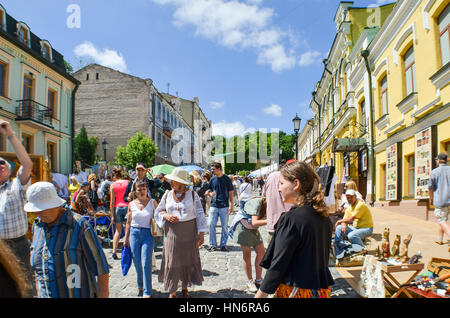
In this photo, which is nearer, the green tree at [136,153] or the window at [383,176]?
the window at [383,176]

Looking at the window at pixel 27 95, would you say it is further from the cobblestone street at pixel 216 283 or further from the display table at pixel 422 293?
the display table at pixel 422 293

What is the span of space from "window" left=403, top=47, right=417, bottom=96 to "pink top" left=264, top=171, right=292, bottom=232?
9.48 meters

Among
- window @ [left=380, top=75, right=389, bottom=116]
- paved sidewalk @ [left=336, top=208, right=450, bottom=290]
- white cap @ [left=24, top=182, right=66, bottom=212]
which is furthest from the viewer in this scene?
window @ [left=380, top=75, right=389, bottom=116]

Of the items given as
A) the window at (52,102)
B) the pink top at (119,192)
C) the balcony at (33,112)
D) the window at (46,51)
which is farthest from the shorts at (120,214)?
the window at (46,51)

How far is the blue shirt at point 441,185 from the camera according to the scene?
6.15 metres

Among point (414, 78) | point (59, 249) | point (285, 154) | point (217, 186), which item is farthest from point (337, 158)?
point (285, 154)

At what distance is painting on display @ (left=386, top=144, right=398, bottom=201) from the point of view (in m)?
11.9

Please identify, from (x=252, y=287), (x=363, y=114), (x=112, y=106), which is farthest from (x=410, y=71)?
(x=112, y=106)

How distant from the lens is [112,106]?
34469mm

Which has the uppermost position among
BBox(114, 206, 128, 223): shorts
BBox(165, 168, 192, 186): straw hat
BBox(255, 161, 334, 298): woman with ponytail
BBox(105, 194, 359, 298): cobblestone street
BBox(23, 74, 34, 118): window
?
BBox(23, 74, 34, 118): window

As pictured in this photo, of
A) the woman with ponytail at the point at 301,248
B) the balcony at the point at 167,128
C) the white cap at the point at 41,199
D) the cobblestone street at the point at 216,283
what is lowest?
the cobblestone street at the point at 216,283

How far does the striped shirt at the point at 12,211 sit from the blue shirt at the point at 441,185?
23.2 feet

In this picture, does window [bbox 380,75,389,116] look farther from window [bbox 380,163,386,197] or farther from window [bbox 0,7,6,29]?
window [bbox 0,7,6,29]

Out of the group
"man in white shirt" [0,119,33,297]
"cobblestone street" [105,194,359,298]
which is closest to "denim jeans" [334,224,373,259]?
"cobblestone street" [105,194,359,298]
